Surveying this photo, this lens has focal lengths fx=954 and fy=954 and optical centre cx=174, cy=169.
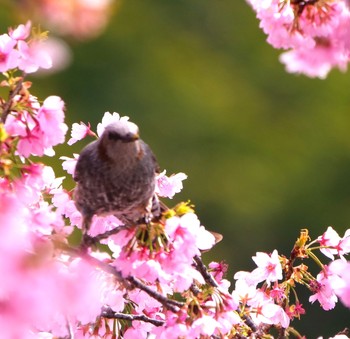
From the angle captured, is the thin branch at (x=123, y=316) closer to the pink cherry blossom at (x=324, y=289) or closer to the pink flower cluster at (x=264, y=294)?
the pink flower cluster at (x=264, y=294)

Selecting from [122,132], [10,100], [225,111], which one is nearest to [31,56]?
[10,100]

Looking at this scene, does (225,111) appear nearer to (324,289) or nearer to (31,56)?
(324,289)

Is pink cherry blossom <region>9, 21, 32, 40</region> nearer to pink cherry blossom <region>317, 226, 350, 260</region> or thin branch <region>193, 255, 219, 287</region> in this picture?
thin branch <region>193, 255, 219, 287</region>

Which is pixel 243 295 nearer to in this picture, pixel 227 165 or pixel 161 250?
pixel 161 250

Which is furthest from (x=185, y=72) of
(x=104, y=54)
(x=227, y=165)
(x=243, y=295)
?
(x=243, y=295)

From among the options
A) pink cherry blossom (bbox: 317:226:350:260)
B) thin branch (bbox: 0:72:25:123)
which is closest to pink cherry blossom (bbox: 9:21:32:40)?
thin branch (bbox: 0:72:25:123)

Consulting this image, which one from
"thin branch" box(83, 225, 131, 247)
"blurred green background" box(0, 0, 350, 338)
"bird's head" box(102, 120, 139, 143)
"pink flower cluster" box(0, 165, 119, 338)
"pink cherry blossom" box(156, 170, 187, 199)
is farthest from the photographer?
"blurred green background" box(0, 0, 350, 338)
